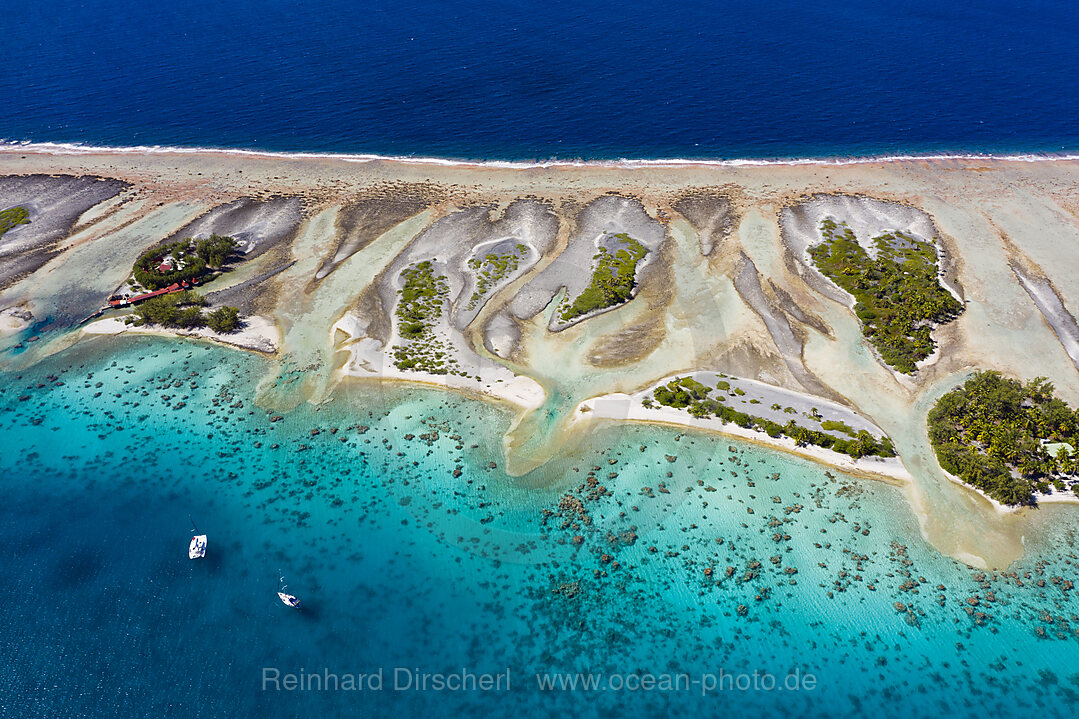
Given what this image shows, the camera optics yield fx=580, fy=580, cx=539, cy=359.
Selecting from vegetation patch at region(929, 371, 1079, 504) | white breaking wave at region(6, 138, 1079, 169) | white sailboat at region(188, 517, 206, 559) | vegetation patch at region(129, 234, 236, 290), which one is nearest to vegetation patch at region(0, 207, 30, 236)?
white breaking wave at region(6, 138, 1079, 169)

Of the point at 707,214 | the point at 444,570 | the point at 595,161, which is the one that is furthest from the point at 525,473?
the point at 595,161

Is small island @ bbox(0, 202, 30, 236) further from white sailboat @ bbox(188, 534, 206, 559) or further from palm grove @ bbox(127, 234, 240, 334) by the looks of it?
white sailboat @ bbox(188, 534, 206, 559)

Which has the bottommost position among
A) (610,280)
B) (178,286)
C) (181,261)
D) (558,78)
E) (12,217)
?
(610,280)

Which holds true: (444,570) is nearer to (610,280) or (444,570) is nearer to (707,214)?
(610,280)

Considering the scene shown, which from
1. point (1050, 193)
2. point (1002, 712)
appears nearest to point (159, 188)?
point (1002, 712)

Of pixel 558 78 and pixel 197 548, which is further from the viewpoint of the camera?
pixel 558 78
